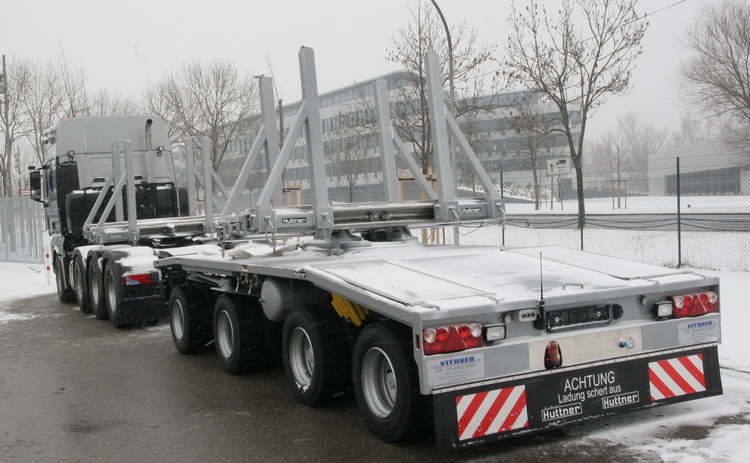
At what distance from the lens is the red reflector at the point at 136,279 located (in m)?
10.8

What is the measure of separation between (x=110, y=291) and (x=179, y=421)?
6020 mm

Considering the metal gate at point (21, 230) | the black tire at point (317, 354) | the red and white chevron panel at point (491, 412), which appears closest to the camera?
the red and white chevron panel at point (491, 412)

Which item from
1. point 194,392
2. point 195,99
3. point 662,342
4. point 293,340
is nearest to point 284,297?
point 293,340

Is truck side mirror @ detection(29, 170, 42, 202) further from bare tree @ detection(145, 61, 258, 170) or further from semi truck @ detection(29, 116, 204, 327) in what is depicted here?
bare tree @ detection(145, 61, 258, 170)

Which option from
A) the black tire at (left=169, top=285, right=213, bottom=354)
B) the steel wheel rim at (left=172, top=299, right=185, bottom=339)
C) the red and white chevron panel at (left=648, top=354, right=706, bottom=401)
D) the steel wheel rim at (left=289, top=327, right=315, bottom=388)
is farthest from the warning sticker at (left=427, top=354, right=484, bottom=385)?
the steel wheel rim at (left=172, top=299, right=185, bottom=339)

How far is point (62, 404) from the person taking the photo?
681cm

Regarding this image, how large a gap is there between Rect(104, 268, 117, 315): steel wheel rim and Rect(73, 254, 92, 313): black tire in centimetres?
123

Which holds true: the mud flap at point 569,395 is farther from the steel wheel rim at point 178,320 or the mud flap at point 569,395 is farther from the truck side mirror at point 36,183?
the truck side mirror at point 36,183

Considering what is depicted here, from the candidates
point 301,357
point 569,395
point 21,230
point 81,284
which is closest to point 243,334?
point 301,357

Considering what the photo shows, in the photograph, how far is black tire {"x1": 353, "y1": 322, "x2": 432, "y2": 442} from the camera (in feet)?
15.8

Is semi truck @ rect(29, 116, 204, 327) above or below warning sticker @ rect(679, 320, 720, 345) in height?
above

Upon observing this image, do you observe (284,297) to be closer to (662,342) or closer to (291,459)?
(291,459)

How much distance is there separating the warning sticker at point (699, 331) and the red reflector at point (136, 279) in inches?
316

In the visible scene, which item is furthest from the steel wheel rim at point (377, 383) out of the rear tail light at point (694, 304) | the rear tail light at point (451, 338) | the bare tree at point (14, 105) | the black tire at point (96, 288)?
the bare tree at point (14, 105)
